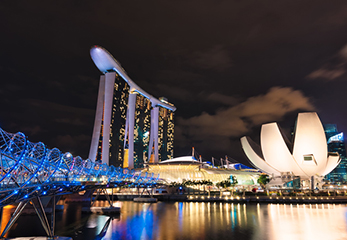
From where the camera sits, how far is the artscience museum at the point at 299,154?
48.7m

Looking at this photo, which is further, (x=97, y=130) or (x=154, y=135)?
(x=154, y=135)

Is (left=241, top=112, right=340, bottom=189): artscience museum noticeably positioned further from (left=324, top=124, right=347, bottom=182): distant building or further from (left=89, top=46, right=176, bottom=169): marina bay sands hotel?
(left=324, top=124, right=347, bottom=182): distant building

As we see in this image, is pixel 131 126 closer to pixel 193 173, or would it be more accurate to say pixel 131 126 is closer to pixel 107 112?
pixel 107 112

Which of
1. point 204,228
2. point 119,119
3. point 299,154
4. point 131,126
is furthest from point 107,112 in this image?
point 204,228

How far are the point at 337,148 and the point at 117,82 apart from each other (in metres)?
130

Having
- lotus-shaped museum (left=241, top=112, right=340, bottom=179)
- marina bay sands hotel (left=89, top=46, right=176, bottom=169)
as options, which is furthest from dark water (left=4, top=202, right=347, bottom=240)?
marina bay sands hotel (left=89, top=46, right=176, bottom=169)

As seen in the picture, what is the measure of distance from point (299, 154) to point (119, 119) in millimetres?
51308

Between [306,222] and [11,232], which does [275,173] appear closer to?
[306,222]

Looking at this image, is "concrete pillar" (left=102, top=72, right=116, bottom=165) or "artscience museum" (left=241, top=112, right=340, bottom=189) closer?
"artscience museum" (left=241, top=112, right=340, bottom=189)

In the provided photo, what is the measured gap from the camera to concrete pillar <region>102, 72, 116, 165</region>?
200ft

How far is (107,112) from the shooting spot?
62.8 metres

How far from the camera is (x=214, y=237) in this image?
52.1ft

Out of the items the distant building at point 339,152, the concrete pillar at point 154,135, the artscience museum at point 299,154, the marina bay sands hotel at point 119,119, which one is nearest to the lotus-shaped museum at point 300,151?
the artscience museum at point 299,154

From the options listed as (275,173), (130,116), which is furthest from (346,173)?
(130,116)
